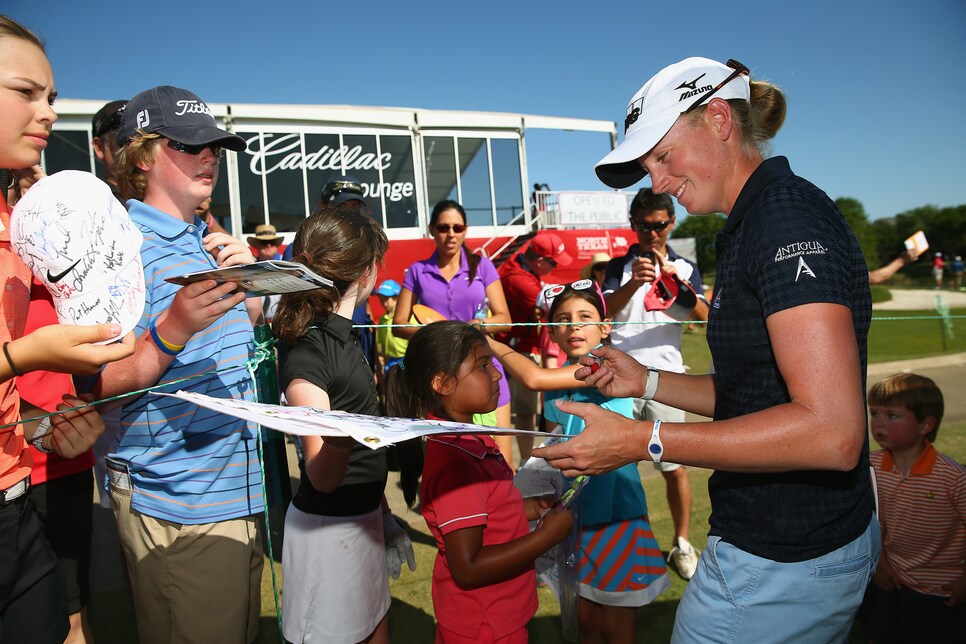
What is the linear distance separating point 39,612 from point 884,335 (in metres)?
8.16

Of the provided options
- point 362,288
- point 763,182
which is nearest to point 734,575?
point 763,182

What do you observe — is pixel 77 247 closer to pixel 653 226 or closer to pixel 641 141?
pixel 641 141

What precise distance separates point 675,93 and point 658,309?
7.56 feet

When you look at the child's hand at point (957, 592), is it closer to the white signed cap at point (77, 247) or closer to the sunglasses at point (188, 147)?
the white signed cap at point (77, 247)

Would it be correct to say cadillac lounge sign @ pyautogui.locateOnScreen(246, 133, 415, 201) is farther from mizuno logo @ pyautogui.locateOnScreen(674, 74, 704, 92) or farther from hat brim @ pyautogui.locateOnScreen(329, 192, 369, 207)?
mizuno logo @ pyautogui.locateOnScreen(674, 74, 704, 92)

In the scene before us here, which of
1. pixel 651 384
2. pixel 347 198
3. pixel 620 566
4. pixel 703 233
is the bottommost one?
pixel 620 566

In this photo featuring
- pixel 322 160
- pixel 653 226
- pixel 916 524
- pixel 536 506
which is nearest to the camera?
pixel 536 506

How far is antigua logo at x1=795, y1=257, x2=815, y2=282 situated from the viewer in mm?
1155

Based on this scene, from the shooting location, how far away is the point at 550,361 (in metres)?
3.33

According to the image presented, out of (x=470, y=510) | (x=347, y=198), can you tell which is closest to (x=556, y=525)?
(x=470, y=510)

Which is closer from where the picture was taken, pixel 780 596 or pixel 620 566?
pixel 780 596

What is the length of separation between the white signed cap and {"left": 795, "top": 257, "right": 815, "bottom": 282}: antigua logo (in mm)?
1393

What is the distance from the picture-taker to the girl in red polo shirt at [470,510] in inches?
67.8

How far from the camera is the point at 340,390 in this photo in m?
1.95
